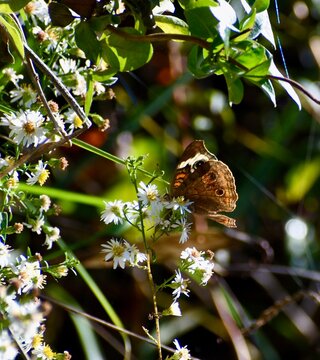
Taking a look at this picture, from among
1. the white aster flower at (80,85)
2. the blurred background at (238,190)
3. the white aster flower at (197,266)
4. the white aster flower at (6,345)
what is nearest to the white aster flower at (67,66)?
the white aster flower at (80,85)

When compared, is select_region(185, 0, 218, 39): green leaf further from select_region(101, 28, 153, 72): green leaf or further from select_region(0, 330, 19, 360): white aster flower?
select_region(0, 330, 19, 360): white aster flower

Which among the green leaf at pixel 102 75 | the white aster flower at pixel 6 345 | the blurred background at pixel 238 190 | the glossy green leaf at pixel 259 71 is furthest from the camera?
the blurred background at pixel 238 190

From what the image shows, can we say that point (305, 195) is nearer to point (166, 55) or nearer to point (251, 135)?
point (251, 135)

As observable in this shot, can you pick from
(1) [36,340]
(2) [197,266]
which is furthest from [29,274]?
(2) [197,266]

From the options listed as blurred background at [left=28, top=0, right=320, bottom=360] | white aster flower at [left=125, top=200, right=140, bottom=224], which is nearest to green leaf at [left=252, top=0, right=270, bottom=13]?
white aster flower at [left=125, top=200, right=140, bottom=224]

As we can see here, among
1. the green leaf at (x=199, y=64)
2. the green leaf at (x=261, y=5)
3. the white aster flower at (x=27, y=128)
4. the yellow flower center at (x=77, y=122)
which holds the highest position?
the green leaf at (x=261, y=5)

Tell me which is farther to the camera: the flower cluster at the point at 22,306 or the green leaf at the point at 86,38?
the green leaf at the point at 86,38

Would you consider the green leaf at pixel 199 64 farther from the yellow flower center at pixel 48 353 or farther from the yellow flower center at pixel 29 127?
the yellow flower center at pixel 48 353
